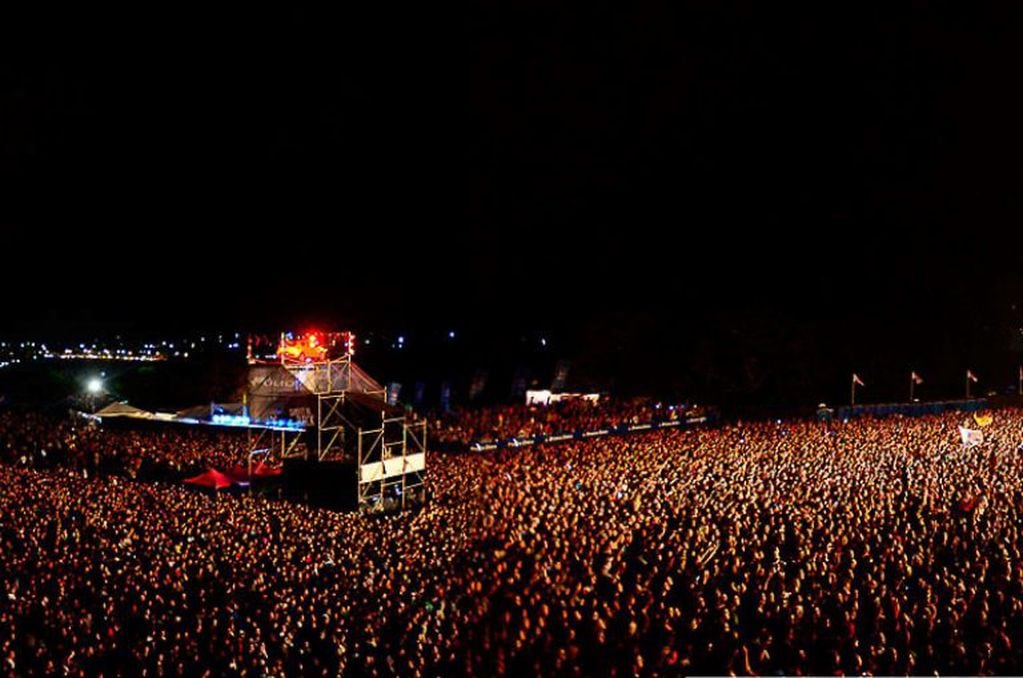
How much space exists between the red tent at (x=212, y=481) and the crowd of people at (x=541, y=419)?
5.04 m

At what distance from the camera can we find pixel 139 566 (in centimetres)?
856

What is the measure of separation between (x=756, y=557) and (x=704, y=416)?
15497mm

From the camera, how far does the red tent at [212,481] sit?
45.8ft

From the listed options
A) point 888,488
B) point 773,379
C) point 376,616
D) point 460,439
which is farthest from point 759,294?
point 376,616

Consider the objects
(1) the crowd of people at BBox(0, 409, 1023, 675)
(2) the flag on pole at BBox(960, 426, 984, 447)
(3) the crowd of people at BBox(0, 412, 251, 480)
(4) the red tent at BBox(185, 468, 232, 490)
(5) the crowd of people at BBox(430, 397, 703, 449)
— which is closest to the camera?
(1) the crowd of people at BBox(0, 409, 1023, 675)

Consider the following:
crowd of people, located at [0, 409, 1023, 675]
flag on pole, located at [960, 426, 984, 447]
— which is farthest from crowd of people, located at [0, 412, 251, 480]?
flag on pole, located at [960, 426, 984, 447]

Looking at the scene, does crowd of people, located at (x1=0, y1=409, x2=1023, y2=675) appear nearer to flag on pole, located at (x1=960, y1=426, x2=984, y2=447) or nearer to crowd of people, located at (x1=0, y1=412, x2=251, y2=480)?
flag on pole, located at (x1=960, y1=426, x2=984, y2=447)

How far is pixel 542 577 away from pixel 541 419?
1274cm

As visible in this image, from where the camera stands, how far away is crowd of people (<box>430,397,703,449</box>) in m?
18.4

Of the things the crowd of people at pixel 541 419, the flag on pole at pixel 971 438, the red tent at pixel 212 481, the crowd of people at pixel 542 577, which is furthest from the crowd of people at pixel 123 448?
the flag on pole at pixel 971 438

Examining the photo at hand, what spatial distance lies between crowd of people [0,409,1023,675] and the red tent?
64.0 inches

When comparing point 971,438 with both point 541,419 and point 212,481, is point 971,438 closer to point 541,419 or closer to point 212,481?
point 541,419

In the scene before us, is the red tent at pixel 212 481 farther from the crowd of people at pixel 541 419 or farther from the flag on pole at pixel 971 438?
the flag on pole at pixel 971 438

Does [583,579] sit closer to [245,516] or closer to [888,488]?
[245,516]
